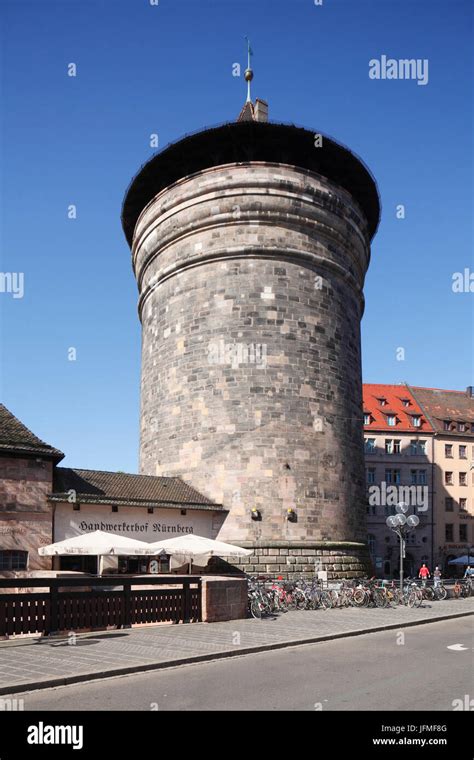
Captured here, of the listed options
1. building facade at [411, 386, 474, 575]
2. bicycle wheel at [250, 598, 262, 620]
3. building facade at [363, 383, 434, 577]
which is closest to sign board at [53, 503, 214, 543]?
bicycle wheel at [250, 598, 262, 620]

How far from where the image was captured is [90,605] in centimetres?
1530

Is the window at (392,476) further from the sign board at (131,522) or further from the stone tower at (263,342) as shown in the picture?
the sign board at (131,522)

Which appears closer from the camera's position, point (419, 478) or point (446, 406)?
point (419, 478)

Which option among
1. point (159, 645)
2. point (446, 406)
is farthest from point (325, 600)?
point (446, 406)

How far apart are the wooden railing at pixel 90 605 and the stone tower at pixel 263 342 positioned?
947 cm

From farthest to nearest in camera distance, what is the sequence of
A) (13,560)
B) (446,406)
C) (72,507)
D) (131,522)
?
(446,406)
(131,522)
(72,507)
(13,560)

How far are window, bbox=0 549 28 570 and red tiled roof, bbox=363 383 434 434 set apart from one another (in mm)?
44107

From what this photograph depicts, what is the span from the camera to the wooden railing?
1395 centimetres

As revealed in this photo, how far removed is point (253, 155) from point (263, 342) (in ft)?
27.8

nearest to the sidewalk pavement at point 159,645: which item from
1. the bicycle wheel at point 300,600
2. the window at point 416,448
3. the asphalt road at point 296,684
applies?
the asphalt road at point 296,684

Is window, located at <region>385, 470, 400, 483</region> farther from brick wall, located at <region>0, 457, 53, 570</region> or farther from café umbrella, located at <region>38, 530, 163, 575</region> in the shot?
café umbrella, located at <region>38, 530, 163, 575</region>

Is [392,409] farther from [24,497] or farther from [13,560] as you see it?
[13,560]

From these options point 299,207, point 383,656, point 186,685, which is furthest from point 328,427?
point 186,685

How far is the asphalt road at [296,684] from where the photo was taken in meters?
8.66
